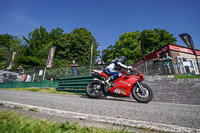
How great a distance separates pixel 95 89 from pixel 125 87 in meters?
1.40

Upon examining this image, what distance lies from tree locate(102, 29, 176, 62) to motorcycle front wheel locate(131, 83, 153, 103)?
Answer: 25.9 m

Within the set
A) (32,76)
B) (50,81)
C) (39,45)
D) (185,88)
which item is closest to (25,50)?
(39,45)

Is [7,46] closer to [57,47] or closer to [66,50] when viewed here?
[57,47]

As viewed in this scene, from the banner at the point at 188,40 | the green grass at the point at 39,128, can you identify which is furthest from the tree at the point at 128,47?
the green grass at the point at 39,128

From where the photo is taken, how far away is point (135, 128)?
1437 millimetres

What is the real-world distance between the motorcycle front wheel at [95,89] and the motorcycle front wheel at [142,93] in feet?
4.75

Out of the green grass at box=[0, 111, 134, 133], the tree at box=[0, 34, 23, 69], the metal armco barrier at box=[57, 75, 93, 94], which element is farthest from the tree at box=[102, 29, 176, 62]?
the tree at box=[0, 34, 23, 69]

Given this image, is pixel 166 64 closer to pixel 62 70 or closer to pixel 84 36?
pixel 62 70

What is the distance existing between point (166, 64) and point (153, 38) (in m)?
26.5

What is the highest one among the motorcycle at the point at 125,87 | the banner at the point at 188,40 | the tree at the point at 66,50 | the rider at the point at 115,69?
the tree at the point at 66,50

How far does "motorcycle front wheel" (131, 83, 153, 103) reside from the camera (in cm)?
412

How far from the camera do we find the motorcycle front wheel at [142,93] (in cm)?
412

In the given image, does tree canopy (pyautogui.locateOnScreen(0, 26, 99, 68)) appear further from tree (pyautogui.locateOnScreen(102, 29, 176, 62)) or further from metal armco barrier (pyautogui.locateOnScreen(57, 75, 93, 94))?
metal armco barrier (pyautogui.locateOnScreen(57, 75, 93, 94))

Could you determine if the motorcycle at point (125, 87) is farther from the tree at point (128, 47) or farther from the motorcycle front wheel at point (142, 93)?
the tree at point (128, 47)
